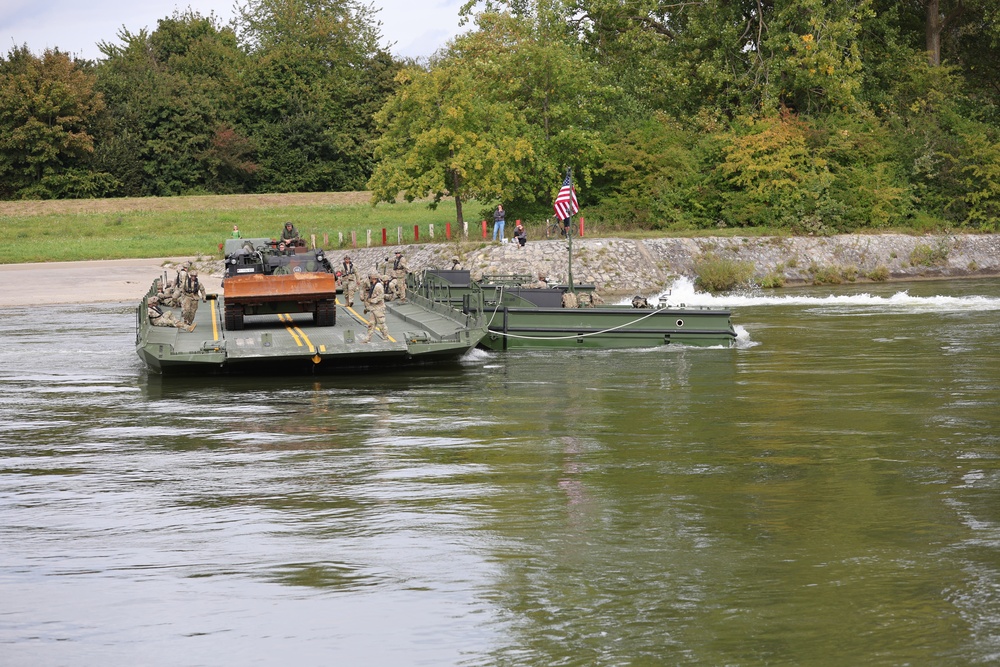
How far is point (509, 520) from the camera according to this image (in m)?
11.9

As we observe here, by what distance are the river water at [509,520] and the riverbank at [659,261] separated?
73.0 ft

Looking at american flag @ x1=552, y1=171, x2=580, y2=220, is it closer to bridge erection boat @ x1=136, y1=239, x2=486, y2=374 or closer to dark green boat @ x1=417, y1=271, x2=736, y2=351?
dark green boat @ x1=417, y1=271, x2=736, y2=351

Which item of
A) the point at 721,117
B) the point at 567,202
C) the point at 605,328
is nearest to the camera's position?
the point at 605,328

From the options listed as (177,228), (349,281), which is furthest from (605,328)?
(177,228)

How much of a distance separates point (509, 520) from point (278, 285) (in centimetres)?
1428

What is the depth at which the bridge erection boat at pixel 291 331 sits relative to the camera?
2233 cm

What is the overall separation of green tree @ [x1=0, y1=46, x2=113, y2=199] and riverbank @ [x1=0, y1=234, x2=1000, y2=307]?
3055 centimetres

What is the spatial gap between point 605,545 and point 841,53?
42.8m

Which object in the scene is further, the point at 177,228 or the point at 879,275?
the point at 177,228

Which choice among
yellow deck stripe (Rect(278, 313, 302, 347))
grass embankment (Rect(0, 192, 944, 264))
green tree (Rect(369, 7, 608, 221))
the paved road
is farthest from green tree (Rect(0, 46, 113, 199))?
yellow deck stripe (Rect(278, 313, 302, 347))

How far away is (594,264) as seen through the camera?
148 ft

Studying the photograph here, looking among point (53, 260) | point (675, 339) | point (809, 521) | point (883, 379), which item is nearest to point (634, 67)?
point (53, 260)

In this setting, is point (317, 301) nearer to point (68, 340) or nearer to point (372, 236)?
Result: point (68, 340)

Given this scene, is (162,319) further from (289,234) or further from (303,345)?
(289,234)
